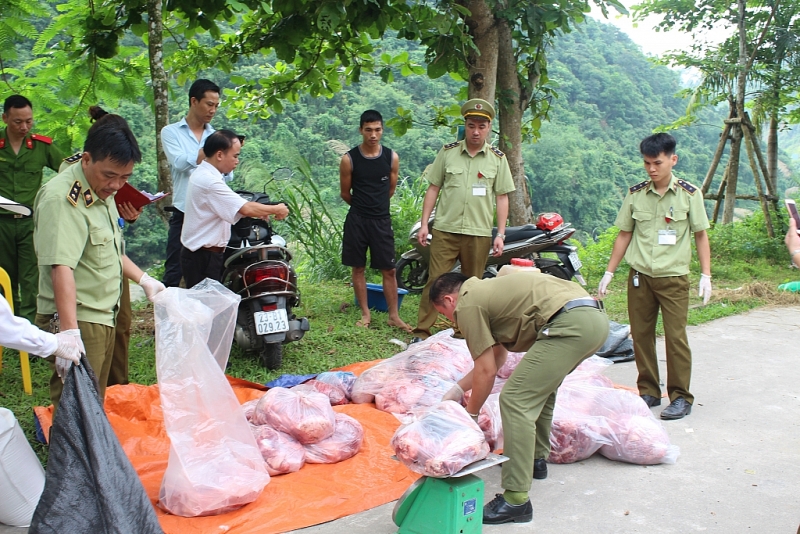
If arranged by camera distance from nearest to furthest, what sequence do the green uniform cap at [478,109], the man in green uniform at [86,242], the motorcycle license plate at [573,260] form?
1. the man in green uniform at [86,242]
2. the green uniform cap at [478,109]
3. the motorcycle license plate at [573,260]

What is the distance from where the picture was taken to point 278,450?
3648 millimetres

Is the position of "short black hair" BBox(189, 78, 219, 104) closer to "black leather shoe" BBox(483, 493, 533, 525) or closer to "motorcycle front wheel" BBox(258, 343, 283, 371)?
"motorcycle front wheel" BBox(258, 343, 283, 371)

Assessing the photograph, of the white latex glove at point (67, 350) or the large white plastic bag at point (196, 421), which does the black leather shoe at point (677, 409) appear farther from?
the white latex glove at point (67, 350)

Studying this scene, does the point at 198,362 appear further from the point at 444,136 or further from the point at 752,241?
the point at 444,136

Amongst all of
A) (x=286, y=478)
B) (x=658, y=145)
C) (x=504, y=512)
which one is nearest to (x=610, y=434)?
(x=504, y=512)

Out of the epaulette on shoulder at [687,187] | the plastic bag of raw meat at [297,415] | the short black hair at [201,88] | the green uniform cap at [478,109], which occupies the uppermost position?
the short black hair at [201,88]

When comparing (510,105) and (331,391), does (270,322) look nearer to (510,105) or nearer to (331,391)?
(331,391)

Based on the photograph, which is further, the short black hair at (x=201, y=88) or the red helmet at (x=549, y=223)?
the red helmet at (x=549, y=223)

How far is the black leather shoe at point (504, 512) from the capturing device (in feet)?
10.4

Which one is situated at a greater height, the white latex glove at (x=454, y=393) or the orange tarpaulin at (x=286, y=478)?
the white latex glove at (x=454, y=393)

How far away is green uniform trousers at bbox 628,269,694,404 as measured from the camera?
4605mm

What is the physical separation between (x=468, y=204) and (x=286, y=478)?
2913 millimetres

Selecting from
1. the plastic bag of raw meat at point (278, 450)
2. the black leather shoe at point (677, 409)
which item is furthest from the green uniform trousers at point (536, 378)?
the black leather shoe at point (677, 409)

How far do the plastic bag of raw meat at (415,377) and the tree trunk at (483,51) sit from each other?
8.88 feet
